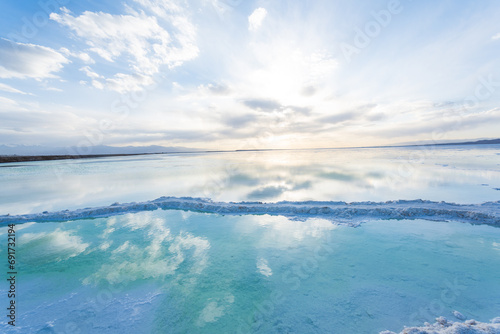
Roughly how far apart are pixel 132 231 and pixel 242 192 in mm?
7880

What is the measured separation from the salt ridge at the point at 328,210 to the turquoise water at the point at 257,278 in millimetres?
898

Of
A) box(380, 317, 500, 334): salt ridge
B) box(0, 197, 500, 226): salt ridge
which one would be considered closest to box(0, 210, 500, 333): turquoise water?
box(380, 317, 500, 334): salt ridge

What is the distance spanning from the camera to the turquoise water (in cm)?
407

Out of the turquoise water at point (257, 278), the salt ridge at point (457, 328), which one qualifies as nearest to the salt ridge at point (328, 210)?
the turquoise water at point (257, 278)

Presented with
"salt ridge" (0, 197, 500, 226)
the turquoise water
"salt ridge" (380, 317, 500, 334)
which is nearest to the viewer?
"salt ridge" (380, 317, 500, 334)

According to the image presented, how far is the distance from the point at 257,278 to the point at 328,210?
20.7ft

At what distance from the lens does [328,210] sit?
10352 mm

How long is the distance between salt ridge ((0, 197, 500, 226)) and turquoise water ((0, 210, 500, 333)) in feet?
2.95

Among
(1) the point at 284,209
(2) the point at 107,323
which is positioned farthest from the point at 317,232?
(2) the point at 107,323

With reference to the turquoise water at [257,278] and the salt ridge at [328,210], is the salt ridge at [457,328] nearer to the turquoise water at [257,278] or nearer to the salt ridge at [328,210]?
the turquoise water at [257,278]

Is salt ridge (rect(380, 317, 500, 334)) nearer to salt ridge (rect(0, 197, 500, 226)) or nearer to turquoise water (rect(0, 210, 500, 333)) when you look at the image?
turquoise water (rect(0, 210, 500, 333))

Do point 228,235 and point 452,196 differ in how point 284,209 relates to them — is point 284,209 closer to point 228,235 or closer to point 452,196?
point 228,235

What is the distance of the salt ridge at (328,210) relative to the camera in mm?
9266

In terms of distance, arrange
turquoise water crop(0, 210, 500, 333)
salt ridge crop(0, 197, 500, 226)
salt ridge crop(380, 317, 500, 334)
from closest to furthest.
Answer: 1. salt ridge crop(380, 317, 500, 334)
2. turquoise water crop(0, 210, 500, 333)
3. salt ridge crop(0, 197, 500, 226)
